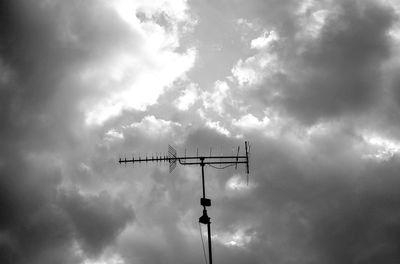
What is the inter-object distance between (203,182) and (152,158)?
5.75 metres

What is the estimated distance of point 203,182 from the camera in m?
25.8

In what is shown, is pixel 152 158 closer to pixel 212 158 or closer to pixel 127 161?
pixel 127 161

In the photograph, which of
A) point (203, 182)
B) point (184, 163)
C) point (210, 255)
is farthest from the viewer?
point (184, 163)

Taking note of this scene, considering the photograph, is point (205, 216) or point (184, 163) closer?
point (205, 216)

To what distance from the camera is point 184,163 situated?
27.6 meters

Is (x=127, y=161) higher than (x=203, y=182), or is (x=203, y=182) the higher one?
(x=127, y=161)

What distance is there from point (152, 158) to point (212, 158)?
5644 millimetres

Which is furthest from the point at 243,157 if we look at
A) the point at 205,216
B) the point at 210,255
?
the point at 210,255

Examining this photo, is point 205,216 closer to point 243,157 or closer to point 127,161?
point 243,157

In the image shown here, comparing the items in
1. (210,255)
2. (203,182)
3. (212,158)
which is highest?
(212,158)

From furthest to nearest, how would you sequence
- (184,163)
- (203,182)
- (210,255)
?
1. (184,163)
2. (203,182)
3. (210,255)

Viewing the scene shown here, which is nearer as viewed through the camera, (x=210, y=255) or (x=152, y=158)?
(x=210, y=255)

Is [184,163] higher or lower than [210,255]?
higher

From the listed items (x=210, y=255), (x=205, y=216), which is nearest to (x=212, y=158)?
(x=205, y=216)
